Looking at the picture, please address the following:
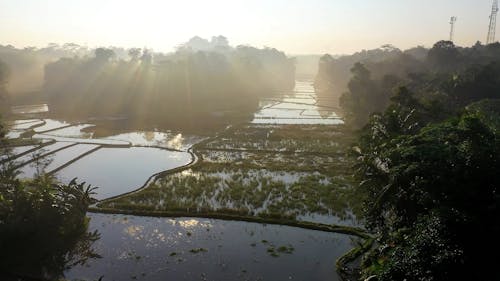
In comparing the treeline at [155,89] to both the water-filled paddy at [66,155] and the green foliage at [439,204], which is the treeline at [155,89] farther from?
the green foliage at [439,204]

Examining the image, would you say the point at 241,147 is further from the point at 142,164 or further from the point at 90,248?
the point at 90,248

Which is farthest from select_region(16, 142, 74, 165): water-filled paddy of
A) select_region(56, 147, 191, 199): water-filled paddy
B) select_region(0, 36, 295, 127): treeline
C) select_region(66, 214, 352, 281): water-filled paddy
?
select_region(66, 214, 352, 281): water-filled paddy

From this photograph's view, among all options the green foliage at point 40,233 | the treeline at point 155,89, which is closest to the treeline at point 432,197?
the green foliage at point 40,233

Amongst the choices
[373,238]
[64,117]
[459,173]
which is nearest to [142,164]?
[373,238]

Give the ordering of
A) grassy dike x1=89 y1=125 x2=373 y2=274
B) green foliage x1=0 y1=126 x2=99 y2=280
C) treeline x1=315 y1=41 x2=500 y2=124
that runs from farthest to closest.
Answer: treeline x1=315 y1=41 x2=500 y2=124
grassy dike x1=89 y1=125 x2=373 y2=274
green foliage x1=0 y1=126 x2=99 y2=280

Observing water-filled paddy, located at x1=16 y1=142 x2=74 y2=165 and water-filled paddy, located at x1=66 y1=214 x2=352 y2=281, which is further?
water-filled paddy, located at x1=16 y1=142 x2=74 y2=165

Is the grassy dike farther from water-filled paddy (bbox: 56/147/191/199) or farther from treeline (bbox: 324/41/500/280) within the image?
treeline (bbox: 324/41/500/280)

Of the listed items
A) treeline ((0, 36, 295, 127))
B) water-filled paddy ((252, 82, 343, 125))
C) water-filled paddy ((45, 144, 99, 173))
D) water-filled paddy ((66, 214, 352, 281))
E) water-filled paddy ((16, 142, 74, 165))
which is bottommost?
water-filled paddy ((66, 214, 352, 281))
